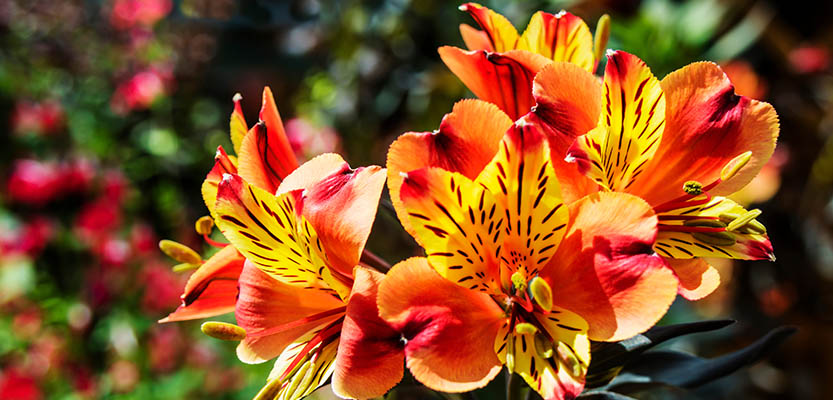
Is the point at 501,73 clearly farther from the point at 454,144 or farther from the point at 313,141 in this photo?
the point at 313,141

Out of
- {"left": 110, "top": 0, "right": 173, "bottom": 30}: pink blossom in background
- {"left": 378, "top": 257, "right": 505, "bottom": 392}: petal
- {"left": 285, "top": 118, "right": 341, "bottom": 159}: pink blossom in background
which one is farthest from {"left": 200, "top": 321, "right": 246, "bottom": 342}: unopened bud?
{"left": 110, "top": 0, "right": 173, "bottom": 30}: pink blossom in background

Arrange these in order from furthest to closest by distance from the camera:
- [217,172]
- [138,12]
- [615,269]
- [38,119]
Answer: [138,12], [38,119], [217,172], [615,269]

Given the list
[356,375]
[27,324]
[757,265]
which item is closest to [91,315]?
[27,324]

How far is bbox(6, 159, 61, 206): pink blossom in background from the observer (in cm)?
146

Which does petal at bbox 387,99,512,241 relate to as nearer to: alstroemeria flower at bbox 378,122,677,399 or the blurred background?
alstroemeria flower at bbox 378,122,677,399

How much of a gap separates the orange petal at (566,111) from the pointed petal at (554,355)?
8 cm

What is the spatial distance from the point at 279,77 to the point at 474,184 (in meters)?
2.06

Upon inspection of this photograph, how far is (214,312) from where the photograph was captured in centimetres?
47

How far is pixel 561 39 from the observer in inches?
19.9

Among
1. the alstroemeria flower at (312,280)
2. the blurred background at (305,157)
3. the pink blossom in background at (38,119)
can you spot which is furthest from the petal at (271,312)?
the pink blossom in background at (38,119)

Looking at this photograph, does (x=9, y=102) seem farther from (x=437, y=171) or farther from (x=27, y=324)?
(x=437, y=171)

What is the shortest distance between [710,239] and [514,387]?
6.2 inches

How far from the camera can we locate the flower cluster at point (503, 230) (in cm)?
36

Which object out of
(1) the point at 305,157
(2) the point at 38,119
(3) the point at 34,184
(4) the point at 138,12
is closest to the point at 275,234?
(1) the point at 305,157
